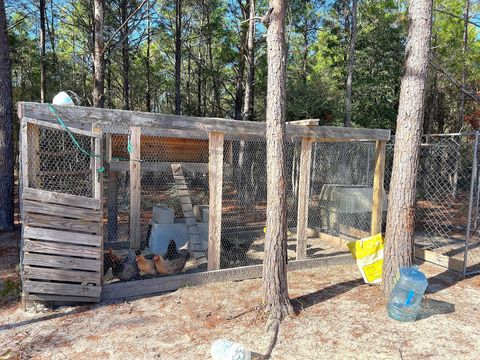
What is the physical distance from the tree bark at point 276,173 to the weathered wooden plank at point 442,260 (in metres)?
3.55

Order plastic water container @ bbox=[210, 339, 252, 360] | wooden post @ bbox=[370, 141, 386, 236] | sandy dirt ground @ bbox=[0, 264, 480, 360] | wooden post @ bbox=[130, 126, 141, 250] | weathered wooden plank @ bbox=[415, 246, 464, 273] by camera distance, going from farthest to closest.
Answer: wooden post @ bbox=[370, 141, 386, 236] < weathered wooden plank @ bbox=[415, 246, 464, 273] < wooden post @ bbox=[130, 126, 141, 250] < sandy dirt ground @ bbox=[0, 264, 480, 360] < plastic water container @ bbox=[210, 339, 252, 360]

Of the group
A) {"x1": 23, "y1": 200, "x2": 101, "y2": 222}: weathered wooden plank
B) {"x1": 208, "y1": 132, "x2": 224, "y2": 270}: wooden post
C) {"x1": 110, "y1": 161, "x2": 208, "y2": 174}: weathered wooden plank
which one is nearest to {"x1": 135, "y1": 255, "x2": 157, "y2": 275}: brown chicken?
{"x1": 208, "y1": 132, "x2": 224, "y2": 270}: wooden post

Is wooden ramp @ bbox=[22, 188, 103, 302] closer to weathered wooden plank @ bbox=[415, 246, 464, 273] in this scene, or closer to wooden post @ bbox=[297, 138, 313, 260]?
wooden post @ bbox=[297, 138, 313, 260]

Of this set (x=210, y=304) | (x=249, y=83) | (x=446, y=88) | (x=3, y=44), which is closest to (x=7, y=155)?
(x=3, y=44)

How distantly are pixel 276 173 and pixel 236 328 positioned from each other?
1663 millimetres

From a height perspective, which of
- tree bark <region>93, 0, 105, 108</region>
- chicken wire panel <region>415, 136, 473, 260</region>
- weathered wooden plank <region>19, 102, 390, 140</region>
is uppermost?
tree bark <region>93, 0, 105, 108</region>

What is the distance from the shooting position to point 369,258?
201 inches

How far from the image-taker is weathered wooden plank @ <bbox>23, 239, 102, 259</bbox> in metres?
3.80

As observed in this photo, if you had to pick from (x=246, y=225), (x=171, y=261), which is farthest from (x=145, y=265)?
(x=246, y=225)

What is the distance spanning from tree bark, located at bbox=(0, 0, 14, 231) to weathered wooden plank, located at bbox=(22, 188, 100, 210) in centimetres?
496

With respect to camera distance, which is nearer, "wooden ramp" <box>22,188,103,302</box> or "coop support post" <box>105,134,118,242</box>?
"wooden ramp" <box>22,188,103,302</box>

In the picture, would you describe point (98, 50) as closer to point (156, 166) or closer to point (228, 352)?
point (156, 166)

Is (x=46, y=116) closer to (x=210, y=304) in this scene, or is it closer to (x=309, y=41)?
(x=210, y=304)

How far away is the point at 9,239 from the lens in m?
7.30
